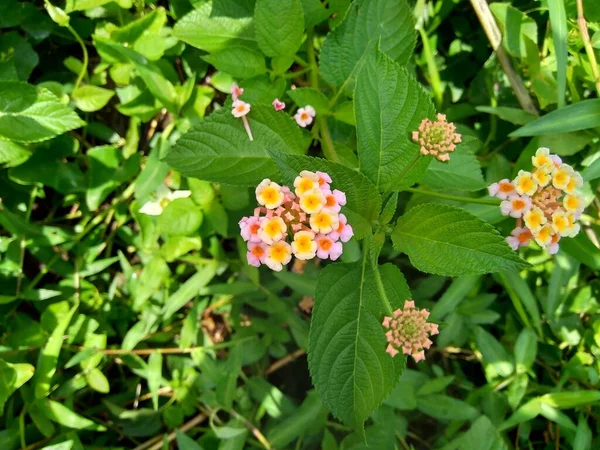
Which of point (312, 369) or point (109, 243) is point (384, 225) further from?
point (109, 243)

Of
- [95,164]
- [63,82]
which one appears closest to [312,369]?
[95,164]

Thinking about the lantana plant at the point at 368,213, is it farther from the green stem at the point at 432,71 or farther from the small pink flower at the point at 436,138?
the green stem at the point at 432,71

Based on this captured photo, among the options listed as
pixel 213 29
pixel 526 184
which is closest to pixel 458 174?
pixel 526 184

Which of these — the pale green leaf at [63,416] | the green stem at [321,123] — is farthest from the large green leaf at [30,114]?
the pale green leaf at [63,416]

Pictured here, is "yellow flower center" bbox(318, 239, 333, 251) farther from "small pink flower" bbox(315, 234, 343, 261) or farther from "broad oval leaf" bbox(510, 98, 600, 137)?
"broad oval leaf" bbox(510, 98, 600, 137)

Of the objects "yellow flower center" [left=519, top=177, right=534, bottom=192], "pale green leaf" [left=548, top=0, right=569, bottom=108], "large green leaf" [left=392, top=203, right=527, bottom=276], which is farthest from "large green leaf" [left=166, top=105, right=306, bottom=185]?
"pale green leaf" [left=548, top=0, right=569, bottom=108]

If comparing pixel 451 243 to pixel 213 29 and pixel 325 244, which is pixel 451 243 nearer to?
pixel 325 244
